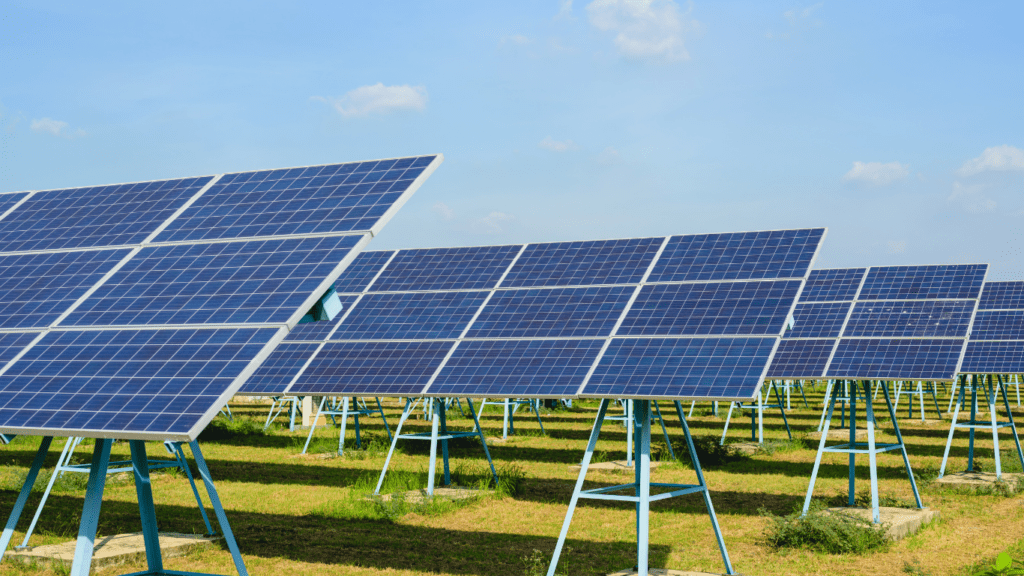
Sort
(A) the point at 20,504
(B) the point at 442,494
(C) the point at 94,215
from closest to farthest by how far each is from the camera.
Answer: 1. (A) the point at 20,504
2. (C) the point at 94,215
3. (B) the point at 442,494

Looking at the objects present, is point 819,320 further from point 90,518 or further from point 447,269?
point 90,518

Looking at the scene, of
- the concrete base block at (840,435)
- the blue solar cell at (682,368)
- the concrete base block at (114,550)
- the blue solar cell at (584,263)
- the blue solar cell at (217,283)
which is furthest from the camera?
the concrete base block at (840,435)

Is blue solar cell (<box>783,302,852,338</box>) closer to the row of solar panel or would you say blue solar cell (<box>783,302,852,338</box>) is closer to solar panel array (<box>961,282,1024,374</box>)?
solar panel array (<box>961,282,1024,374</box>)

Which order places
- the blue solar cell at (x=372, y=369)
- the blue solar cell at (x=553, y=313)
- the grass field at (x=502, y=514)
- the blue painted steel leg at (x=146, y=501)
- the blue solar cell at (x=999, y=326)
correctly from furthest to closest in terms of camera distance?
the blue solar cell at (x=999, y=326) → the blue solar cell at (x=372, y=369) → the blue solar cell at (x=553, y=313) → the grass field at (x=502, y=514) → the blue painted steel leg at (x=146, y=501)

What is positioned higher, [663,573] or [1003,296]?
[1003,296]

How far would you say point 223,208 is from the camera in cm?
1172

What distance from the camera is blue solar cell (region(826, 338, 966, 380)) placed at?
18.6m

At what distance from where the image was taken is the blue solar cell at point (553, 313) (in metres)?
15.9

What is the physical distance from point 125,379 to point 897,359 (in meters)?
16.4

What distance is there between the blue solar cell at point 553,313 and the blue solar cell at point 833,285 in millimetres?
11827

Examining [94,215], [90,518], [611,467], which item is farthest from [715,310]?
[611,467]

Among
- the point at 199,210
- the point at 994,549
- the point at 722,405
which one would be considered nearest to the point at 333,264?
the point at 199,210

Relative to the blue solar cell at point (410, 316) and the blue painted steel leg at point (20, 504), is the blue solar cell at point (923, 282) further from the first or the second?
the blue painted steel leg at point (20, 504)

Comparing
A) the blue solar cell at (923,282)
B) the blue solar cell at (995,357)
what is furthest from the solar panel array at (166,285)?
the blue solar cell at (995,357)
